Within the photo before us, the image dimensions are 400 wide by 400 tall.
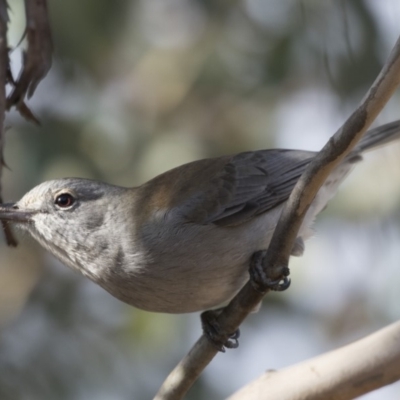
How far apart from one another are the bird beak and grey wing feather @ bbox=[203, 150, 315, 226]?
947 millimetres

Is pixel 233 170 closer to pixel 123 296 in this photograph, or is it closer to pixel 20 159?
pixel 123 296

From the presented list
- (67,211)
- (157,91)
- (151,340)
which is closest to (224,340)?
(67,211)

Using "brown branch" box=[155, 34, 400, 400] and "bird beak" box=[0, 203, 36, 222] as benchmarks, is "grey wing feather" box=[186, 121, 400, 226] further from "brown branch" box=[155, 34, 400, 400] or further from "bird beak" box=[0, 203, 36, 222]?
"bird beak" box=[0, 203, 36, 222]

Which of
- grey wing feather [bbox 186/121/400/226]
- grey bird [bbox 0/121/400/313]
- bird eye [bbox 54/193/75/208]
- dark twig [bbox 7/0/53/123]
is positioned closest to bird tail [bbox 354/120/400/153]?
grey wing feather [bbox 186/121/400/226]

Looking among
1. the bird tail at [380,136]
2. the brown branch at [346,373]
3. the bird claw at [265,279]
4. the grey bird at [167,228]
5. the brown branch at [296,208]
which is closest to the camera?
the brown branch at [296,208]

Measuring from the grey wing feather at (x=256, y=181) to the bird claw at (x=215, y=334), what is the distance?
0.51 metres

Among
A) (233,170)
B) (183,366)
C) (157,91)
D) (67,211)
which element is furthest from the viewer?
(157,91)

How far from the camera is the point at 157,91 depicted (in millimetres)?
7055

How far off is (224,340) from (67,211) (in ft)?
3.62

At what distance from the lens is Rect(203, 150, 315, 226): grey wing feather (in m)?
4.12

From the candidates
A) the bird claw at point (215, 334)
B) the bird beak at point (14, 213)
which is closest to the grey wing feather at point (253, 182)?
the bird claw at point (215, 334)

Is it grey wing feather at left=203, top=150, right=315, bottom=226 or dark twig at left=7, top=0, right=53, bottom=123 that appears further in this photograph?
grey wing feather at left=203, top=150, right=315, bottom=226

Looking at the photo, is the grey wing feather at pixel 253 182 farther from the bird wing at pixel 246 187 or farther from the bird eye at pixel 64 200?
the bird eye at pixel 64 200

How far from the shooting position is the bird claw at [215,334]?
364 cm
